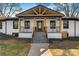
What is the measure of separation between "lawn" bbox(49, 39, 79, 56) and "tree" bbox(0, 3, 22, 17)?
3.16ft

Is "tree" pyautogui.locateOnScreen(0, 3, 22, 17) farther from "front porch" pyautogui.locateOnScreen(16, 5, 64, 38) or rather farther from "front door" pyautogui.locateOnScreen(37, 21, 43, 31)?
"front door" pyautogui.locateOnScreen(37, 21, 43, 31)

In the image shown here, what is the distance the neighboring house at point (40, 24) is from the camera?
12.3 m

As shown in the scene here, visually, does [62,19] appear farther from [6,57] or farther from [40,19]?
[6,57]

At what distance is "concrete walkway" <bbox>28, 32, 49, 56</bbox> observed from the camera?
1234 centimetres

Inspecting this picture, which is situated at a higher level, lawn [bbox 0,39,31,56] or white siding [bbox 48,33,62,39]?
white siding [bbox 48,33,62,39]

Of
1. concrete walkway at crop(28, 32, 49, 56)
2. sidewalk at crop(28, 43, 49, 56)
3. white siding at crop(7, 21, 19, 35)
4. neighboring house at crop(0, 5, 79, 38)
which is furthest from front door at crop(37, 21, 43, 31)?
white siding at crop(7, 21, 19, 35)

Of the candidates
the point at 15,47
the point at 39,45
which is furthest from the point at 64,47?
the point at 15,47

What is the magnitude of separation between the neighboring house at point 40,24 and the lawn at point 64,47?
0.13 metres

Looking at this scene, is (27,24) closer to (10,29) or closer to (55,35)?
(10,29)

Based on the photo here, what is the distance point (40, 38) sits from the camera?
12.4m

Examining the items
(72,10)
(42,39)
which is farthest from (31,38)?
(72,10)

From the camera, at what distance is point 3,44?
40.6ft

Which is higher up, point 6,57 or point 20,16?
point 20,16

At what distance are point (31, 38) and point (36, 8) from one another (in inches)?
24.2
